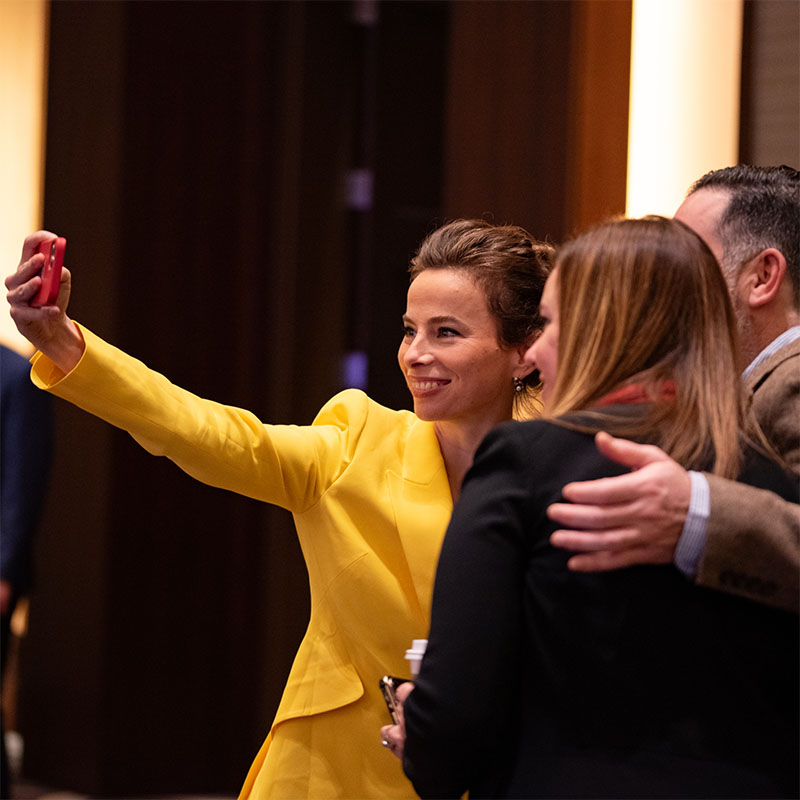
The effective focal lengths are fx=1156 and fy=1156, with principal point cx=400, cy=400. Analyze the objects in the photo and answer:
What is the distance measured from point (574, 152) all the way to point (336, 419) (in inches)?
54.3

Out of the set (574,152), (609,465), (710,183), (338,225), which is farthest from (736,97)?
(338,225)

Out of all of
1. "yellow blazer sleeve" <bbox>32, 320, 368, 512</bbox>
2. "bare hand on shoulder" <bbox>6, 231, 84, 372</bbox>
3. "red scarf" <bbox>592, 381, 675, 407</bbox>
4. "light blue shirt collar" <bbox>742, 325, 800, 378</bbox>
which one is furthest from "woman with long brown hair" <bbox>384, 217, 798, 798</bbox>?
"bare hand on shoulder" <bbox>6, 231, 84, 372</bbox>

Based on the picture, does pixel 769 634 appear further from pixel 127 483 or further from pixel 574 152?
pixel 127 483

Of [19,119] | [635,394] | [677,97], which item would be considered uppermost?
[19,119]

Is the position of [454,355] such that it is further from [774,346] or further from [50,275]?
[50,275]

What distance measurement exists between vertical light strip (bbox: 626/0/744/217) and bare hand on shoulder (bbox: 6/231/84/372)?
1.50 meters

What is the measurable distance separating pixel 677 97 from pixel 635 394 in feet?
5.57

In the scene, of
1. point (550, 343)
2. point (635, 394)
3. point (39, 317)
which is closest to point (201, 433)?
point (39, 317)

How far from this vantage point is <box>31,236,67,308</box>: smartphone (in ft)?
5.34

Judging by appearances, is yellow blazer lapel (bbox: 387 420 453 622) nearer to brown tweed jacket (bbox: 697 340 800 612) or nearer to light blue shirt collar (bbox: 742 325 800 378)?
light blue shirt collar (bbox: 742 325 800 378)

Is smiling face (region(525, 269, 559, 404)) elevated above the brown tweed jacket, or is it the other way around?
smiling face (region(525, 269, 559, 404))

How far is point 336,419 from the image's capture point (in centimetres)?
195

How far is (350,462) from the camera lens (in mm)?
1862

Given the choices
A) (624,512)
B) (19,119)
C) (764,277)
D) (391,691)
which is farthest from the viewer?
(19,119)
